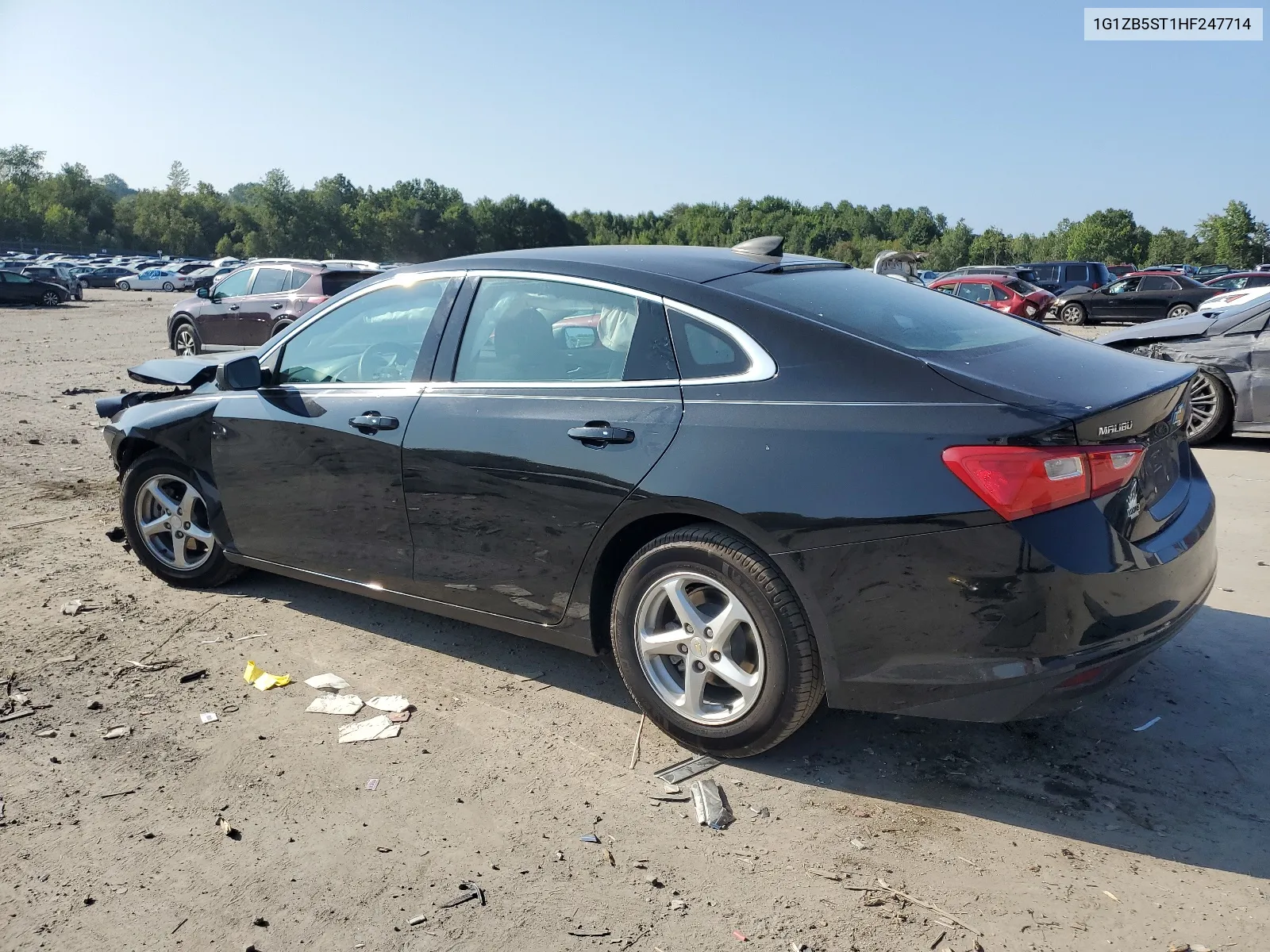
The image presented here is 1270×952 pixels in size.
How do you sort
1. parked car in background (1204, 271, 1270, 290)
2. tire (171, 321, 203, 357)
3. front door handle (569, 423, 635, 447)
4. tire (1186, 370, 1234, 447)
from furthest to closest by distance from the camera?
parked car in background (1204, 271, 1270, 290), tire (171, 321, 203, 357), tire (1186, 370, 1234, 447), front door handle (569, 423, 635, 447)

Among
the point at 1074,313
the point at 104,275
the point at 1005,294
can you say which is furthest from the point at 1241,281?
the point at 104,275

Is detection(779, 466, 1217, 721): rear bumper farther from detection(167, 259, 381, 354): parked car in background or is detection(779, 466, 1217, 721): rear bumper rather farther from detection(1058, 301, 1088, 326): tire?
detection(1058, 301, 1088, 326): tire

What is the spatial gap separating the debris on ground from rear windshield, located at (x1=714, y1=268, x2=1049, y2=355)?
87.1 inches

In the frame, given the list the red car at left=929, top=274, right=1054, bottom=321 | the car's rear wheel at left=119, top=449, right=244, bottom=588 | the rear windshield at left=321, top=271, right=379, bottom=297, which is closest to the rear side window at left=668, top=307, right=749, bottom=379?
the car's rear wheel at left=119, top=449, right=244, bottom=588

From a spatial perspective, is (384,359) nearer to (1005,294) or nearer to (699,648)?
(699,648)

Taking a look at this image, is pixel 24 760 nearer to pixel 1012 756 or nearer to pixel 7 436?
pixel 1012 756

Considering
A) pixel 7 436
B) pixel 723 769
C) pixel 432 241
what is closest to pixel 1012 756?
pixel 723 769

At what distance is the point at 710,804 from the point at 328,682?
1.78 metres

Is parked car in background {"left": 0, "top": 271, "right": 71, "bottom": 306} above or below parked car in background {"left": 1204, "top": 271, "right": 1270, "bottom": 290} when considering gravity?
→ above

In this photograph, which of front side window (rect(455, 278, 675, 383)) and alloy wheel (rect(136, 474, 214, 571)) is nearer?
front side window (rect(455, 278, 675, 383))

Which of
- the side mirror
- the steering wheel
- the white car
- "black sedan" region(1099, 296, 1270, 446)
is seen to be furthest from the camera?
the white car

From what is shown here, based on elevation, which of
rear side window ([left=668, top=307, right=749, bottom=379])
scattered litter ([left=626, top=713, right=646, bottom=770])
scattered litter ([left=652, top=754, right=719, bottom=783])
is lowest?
scattered litter ([left=652, top=754, right=719, bottom=783])

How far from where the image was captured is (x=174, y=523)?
5.16 metres

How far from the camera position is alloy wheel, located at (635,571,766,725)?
3332 mm
